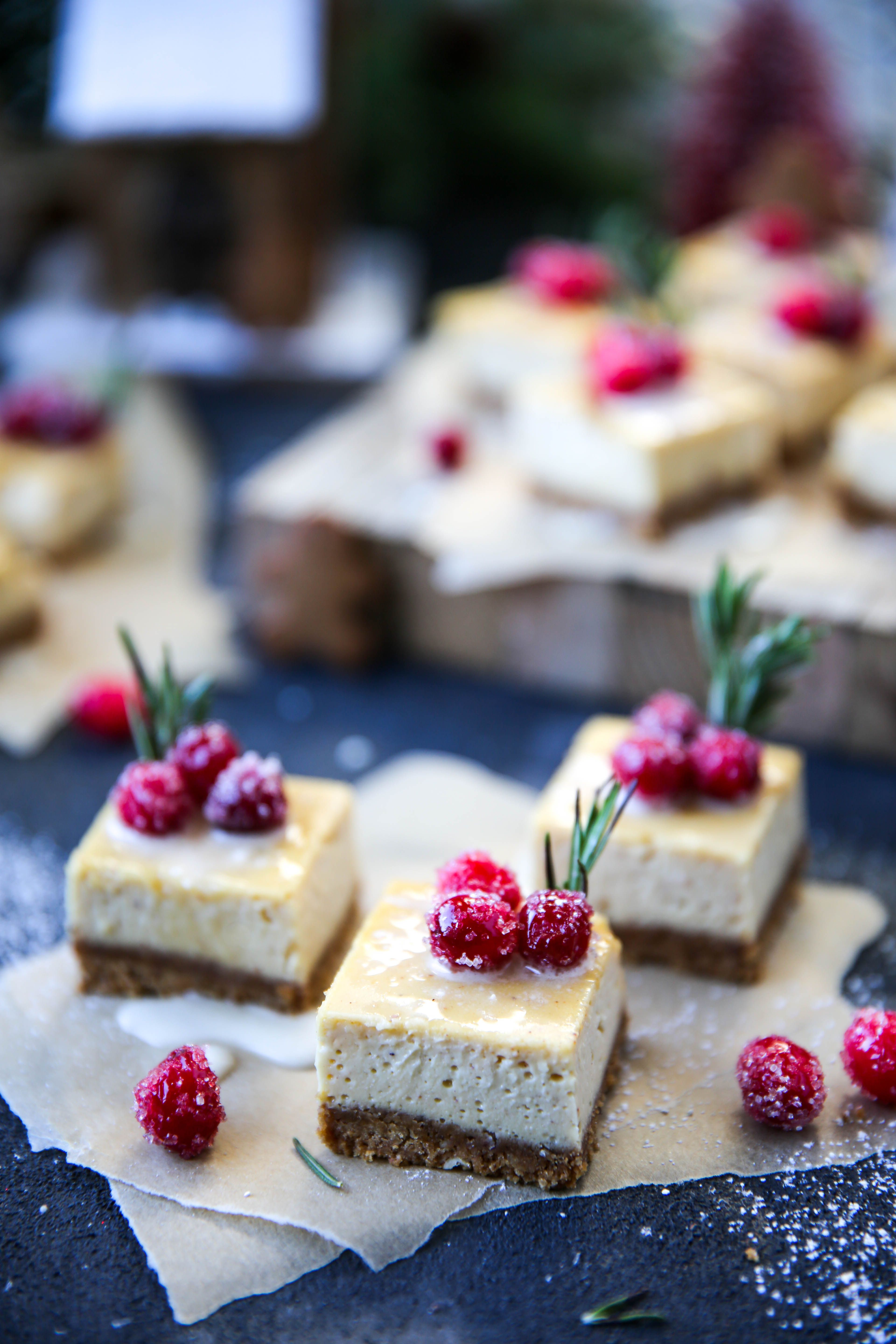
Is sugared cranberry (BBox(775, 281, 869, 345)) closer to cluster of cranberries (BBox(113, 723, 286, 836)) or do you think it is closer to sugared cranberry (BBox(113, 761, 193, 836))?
cluster of cranberries (BBox(113, 723, 286, 836))

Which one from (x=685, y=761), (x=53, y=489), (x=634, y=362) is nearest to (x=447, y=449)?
(x=634, y=362)

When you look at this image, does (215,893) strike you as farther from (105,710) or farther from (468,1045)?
(105,710)

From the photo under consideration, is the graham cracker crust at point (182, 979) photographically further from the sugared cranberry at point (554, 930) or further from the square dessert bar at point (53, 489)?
the square dessert bar at point (53, 489)

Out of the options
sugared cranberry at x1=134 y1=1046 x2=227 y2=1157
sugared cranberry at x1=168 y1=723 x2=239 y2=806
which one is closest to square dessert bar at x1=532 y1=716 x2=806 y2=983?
sugared cranberry at x1=168 y1=723 x2=239 y2=806

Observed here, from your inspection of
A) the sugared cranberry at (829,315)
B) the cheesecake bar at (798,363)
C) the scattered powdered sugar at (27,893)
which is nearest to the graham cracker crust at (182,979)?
the scattered powdered sugar at (27,893)

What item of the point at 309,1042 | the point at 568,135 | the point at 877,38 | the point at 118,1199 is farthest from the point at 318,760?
the point at 877,38

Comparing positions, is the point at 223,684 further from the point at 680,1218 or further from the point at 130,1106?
the point at 680,1218
